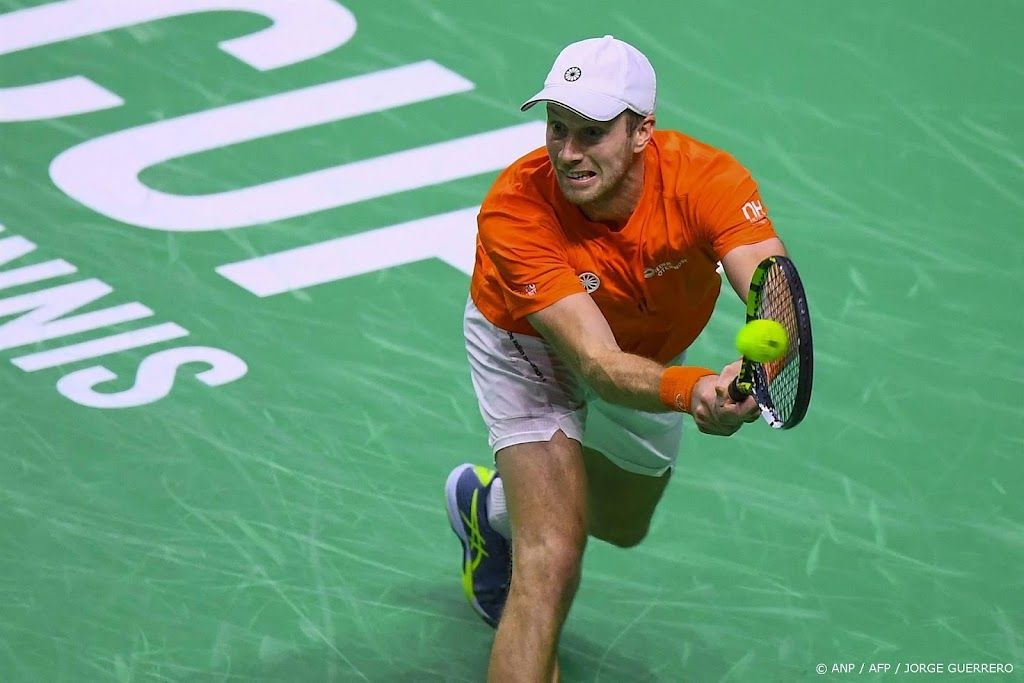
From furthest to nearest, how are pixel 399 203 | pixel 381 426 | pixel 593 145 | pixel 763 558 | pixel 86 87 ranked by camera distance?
pixel 86 87, pixel 399 203, pixel 381 426, pixel 763 558, pixel 593 145

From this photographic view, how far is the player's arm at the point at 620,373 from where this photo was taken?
4699 millimetres

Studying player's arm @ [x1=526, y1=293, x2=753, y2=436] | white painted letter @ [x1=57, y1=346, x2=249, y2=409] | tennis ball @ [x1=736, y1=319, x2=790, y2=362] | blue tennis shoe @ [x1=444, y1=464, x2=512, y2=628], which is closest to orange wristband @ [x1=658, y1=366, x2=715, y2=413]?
player's arm @ [x1=526, y1=293, x2=753, y2=436]

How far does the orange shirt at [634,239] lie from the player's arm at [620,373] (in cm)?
7

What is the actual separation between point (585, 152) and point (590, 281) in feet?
1.34

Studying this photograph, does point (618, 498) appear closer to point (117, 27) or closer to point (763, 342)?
point (763, 342)

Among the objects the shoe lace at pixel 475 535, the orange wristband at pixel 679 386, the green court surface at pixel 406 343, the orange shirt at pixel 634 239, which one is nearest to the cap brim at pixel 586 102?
the orange shirt at pixel 634 239

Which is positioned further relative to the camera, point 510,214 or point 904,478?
point 904,478

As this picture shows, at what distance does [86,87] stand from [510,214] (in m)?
4.56

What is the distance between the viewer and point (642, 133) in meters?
5.46

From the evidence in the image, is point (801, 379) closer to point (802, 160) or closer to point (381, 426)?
point (381, 426)

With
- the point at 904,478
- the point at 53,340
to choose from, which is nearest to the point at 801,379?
the point at 904,478

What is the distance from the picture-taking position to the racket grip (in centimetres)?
460

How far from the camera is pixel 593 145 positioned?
17.5ft

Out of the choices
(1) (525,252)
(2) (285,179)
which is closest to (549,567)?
(1) (525,252)
